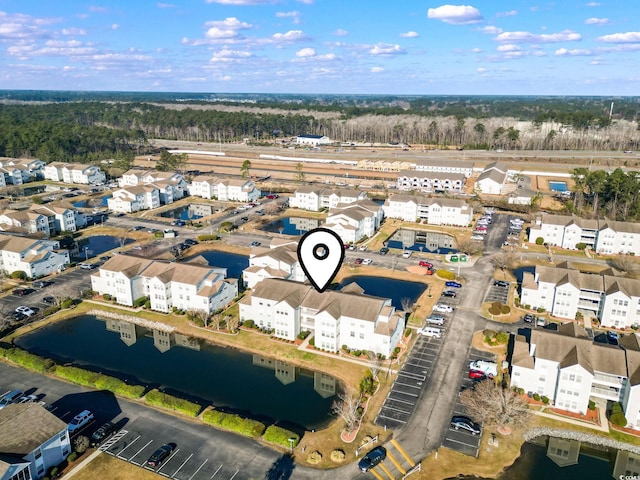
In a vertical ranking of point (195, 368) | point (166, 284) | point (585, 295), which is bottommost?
point (195, 368)

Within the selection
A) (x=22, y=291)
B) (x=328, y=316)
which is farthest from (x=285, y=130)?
(x=328, y=316)

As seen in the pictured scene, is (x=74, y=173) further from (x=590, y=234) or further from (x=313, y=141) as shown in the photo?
(x=590, y=234)

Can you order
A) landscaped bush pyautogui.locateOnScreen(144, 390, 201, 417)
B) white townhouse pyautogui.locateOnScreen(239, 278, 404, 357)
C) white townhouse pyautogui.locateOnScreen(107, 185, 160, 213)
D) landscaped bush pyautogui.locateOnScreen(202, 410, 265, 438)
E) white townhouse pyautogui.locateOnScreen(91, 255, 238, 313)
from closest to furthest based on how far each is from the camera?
1. landscaped bush pyautogui.locateOnScreen(202, 410, 265, 438)
2. landscaped bush pyautogui.locateOnScreen(144, 390, 201, 417)
3. white townhouse pyautogui.locateOnScreen(239, 278, 404, 357)
4. white townhouse pyautogui.locateOnScreen(91, 255, 238, 313)
5. white townhouse pyautogui.locateOnScreen(107, 185, 160, 213)

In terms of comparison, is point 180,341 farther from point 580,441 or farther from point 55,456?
point 580,441

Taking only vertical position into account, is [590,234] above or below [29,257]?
below

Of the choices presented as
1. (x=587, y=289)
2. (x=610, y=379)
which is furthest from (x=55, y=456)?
(x=587, y=289)

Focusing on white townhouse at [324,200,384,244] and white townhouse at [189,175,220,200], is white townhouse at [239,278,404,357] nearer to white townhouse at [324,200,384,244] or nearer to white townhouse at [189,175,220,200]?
white townhouse at [324,200,384,244]

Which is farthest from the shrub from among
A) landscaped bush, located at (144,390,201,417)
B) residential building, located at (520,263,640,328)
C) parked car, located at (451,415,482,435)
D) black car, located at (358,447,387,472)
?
residential building, located at (520,263,640,328)
